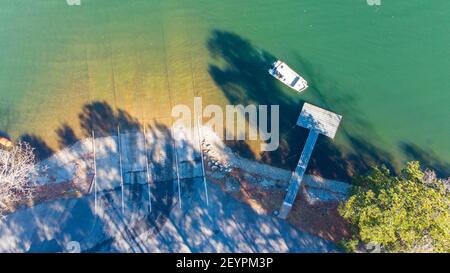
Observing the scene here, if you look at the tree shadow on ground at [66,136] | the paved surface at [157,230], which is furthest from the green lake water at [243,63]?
the paved surface at [157,230]

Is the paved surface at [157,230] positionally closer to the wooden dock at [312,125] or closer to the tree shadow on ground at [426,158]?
the wooden dock at [312,125]

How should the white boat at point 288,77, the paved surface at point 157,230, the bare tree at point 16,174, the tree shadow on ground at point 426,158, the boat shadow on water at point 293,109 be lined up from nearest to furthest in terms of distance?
the bare tree at point 16,174
the paved surface at point 157,230
the boat shadow on water at point 293,109
the tree shadow on ground at point 426,158
the white boat at point 288,77

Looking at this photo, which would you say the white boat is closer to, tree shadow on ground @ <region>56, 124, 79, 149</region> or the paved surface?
the paved surface

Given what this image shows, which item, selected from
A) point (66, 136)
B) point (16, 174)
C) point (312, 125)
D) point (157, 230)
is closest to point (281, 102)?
point (312, 125)

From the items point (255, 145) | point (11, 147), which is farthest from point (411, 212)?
point (11, 147)

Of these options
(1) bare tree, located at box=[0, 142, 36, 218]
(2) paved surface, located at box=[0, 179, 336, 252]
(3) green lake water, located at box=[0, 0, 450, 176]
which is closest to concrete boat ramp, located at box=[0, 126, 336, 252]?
(2) paved surface, located at box=[0, 179, 336, 252]

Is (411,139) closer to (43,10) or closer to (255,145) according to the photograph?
(255,145)
